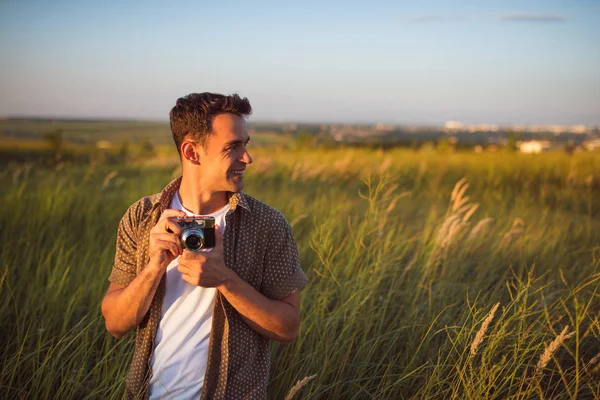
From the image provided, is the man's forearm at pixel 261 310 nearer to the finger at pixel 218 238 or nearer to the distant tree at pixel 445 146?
the finger at pixel 218 238

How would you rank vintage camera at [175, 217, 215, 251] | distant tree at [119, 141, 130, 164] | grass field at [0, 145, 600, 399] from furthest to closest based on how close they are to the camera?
distant tree at [119, 141, 130, 164] < grass field at [0, 145, 600, 399] < vintage camera at [175, 217, 215, 251]

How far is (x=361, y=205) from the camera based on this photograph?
6.48 metres

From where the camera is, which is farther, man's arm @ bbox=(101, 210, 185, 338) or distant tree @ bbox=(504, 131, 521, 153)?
distant tree @ bbox=(504, 131, 521, 153)

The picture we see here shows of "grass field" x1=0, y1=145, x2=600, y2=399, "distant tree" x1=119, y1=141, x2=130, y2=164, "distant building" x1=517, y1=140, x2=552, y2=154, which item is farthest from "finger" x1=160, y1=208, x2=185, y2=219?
"distant tree" x1=119, y1=141, x2=130, y2=164

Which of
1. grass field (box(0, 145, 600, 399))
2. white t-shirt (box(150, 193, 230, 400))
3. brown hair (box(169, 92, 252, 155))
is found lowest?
grass field (box(0, 145, 600, 399))

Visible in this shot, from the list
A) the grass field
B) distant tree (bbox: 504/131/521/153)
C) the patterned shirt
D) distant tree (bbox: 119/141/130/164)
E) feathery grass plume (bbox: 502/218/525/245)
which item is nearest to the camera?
the patterned shirt

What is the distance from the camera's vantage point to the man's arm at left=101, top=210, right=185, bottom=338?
1.81 metres

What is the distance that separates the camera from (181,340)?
2.01m

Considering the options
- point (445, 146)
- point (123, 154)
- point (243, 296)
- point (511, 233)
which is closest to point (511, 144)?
point (445, 146)

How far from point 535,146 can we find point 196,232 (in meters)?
11.7

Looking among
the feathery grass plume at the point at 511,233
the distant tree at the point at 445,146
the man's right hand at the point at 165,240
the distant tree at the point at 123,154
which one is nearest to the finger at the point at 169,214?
the man's right hand at the point at 165,240

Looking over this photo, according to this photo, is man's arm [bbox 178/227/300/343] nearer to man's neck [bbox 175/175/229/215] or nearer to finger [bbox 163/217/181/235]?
finger [bbox 163/217/181/235]

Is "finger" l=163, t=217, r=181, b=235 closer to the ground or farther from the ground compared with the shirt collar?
closer to the ground

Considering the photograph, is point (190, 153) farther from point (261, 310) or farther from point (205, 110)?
point (261, 310)
